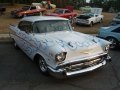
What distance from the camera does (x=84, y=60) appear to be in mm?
5812

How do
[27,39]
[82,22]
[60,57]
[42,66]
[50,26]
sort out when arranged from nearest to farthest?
1. [60,57]
2. [42,66]
3. [27,39]
4. [50,26]
5. [82,22]

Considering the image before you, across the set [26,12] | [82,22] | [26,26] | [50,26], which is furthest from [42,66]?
[26,12]

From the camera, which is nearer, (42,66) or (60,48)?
(60,48)

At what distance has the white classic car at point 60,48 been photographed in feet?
18.5

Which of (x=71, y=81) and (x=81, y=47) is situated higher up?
(x=81, y=47)

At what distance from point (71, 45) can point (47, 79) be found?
1.18 metres

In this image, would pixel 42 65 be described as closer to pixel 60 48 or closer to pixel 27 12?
pixel 60 48

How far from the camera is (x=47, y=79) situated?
20.0ft

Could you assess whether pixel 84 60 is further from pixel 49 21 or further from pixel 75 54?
pixel 49 21

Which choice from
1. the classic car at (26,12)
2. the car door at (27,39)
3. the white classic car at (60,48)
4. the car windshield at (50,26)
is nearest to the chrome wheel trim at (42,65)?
the white classic car at (60,48)

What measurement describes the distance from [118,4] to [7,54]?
3412 cm

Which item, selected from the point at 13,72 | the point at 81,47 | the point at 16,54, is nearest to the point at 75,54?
the point at 81,47

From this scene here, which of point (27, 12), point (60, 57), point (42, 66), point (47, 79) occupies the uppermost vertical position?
point (60, 57)

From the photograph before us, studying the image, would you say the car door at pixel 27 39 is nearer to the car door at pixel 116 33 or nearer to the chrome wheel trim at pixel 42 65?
the chrome wheel trim at pixel 42 65
